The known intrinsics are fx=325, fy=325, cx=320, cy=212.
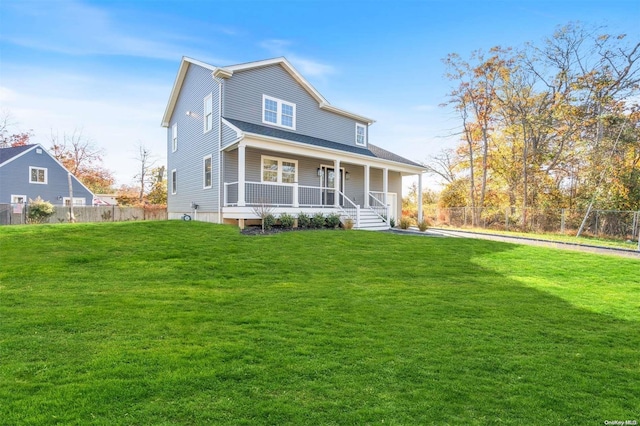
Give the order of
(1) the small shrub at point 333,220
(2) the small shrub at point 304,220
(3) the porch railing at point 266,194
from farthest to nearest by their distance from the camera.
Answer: (1) the small shrub at point 333,220, (3) the porch railing at point 266,194, (2) the small shrub at point 304,220

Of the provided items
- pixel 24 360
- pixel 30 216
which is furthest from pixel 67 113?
pixel 24 360

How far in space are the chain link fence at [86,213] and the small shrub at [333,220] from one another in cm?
1377

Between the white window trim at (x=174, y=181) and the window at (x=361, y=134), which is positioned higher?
the window at (x=361, y=134)

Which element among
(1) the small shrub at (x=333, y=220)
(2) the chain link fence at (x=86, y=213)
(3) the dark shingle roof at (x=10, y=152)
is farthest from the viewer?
(3) the dark shingle roof at (x=10, y=152)

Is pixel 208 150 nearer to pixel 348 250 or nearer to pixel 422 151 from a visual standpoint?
pixel 348 250

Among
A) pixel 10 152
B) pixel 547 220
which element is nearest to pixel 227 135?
pixel 547 220

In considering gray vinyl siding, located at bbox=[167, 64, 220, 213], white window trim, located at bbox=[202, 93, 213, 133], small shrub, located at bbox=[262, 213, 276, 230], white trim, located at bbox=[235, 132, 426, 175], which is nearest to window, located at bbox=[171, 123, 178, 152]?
gray vinyl siding, located at bbox=[167, 64, 220, 213]

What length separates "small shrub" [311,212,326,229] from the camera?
13289mm

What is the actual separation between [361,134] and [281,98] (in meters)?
6.07

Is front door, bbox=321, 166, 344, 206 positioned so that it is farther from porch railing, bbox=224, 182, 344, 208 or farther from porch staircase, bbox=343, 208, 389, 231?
porch staircase, bbox=343, 208, 389, 231

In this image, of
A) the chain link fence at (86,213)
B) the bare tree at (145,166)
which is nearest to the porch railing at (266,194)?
the chain link fence at (86,213)

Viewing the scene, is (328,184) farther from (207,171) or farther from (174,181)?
(174,181)

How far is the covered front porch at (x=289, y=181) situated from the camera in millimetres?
12484

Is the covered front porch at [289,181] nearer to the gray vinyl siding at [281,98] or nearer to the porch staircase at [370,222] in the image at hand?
the porch staircase at [370,222]
